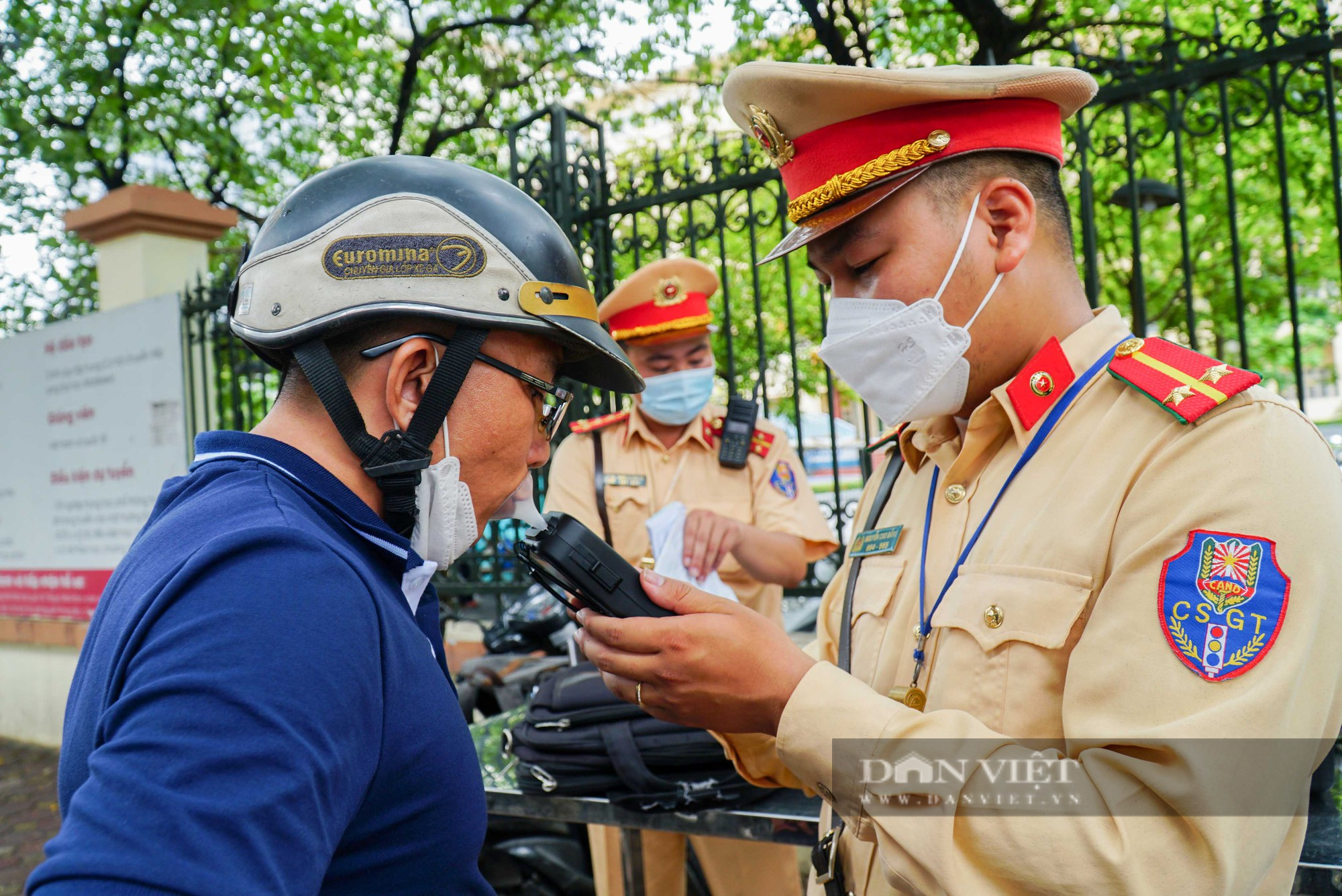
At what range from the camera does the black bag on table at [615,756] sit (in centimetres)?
238

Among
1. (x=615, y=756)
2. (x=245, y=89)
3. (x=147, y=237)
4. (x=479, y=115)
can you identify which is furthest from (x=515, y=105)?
(x=615, y=756)

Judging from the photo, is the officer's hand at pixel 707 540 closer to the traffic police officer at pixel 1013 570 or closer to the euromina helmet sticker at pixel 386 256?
the traffic police officer at pixel 1013 570

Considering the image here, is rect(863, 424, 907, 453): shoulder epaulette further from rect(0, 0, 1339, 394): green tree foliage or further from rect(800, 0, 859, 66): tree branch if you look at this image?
rect(800, 0, 859, 66): tree branch

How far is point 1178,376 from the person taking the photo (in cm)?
137

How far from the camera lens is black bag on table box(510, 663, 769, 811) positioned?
238 centimetres

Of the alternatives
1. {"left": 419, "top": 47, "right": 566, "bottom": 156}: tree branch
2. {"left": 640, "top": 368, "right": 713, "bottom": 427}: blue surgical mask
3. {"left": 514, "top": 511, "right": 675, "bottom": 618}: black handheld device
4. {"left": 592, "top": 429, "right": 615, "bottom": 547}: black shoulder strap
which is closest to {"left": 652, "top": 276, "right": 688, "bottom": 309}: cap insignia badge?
{"left": 640, "top": 368, "right": 713, "bottom": 427}: blue surgical mask

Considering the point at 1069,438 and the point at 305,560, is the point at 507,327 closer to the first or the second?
the point at 305,560

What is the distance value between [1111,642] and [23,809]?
664 cm

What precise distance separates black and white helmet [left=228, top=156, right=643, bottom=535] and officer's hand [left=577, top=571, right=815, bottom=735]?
1.31 feet

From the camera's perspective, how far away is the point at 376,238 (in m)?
1.36

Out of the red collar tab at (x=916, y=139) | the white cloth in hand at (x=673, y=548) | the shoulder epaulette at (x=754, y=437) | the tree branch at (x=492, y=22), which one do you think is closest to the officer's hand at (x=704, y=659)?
the red collar tab at (x=916, y=139)

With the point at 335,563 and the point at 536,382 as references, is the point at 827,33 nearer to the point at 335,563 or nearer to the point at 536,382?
the point at 536,382

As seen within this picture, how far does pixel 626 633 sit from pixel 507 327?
519mm

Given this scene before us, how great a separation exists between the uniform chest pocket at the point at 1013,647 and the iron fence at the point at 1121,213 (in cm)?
260
